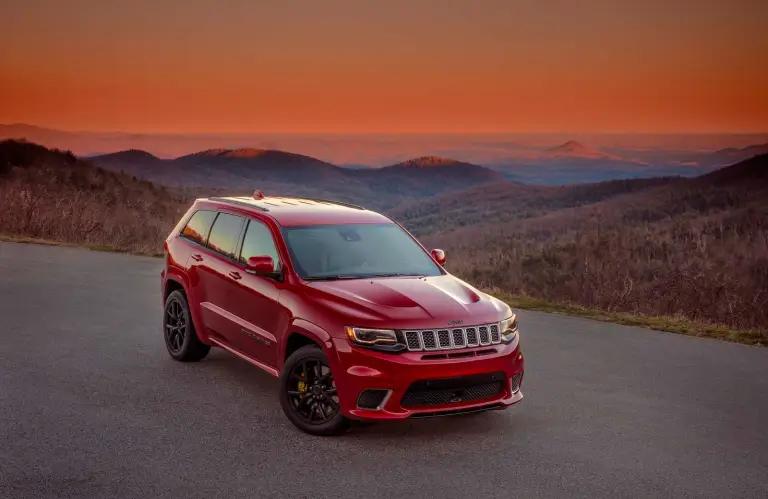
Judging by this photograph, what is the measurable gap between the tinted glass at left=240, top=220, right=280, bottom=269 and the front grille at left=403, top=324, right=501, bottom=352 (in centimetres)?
181

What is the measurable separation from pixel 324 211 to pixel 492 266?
2309cm

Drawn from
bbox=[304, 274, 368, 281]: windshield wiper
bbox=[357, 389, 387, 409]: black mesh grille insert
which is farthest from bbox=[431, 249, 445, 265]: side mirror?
bbox=[357, 389, 387, 409]: black mesh grille insert

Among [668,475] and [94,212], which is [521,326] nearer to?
[668,475]

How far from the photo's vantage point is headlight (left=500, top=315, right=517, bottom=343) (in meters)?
7.75

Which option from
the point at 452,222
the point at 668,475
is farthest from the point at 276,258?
the point at 452,222

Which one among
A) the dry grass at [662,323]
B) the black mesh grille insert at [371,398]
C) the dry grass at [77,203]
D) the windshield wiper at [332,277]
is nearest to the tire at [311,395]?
the black mesh grille insert at [371,398]

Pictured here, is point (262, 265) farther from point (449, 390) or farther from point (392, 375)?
point (449, 390)

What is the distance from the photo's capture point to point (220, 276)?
9.15 m

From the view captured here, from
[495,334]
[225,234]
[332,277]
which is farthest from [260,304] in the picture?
[495,334]

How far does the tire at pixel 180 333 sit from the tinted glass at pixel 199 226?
0.62 metres

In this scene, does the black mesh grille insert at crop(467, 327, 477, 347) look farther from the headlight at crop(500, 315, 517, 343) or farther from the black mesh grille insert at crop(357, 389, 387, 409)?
the black mesh grille insert at crop(357, 389, 387, 409)

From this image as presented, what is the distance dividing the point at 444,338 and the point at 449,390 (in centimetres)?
39

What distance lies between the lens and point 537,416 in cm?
837

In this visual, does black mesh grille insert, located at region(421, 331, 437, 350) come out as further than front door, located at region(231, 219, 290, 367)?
No
